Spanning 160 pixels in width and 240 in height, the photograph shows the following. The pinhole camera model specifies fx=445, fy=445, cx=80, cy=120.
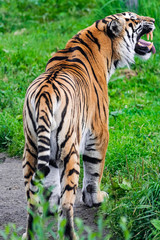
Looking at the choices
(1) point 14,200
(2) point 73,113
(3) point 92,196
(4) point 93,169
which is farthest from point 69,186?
(1) point 14,200

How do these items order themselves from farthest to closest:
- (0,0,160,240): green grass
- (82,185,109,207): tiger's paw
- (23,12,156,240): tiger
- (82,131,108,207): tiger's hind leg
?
(82,185,109,207): tiger's paw < (82,131,108,207): tiger's hind leg < (0,0,160,240): green grass < (23,12,156,240): tiger

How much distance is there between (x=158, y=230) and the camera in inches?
133

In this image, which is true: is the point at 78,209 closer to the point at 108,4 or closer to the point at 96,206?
the point at 96,206

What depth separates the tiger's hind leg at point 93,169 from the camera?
397 centimetres

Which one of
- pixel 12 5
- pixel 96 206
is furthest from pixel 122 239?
pixel 12 5

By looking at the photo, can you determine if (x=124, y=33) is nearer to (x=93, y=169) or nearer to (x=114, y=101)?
(x=93, y=169)

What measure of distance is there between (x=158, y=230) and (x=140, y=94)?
3.91m

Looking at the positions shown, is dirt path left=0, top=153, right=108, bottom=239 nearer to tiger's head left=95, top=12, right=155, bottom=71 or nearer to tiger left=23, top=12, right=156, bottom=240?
tiger left=23, top=12, right=156, bottom=240

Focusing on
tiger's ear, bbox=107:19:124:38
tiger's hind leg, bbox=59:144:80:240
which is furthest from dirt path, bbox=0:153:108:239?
tiger's ear, bbox=107:19:124:38

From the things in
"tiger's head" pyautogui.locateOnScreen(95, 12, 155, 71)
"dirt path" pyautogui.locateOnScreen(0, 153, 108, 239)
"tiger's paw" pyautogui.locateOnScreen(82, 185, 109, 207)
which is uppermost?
"tiger's head" pyautogui.locateOnScreen(95, 12, 155, 71)

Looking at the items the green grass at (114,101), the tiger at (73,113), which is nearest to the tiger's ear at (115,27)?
the tiger at (73,113)

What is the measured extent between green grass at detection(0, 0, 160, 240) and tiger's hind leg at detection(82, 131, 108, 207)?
162mm

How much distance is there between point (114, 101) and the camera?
6.67m

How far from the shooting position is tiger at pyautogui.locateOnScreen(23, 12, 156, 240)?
3146 millimetres
